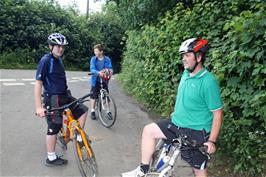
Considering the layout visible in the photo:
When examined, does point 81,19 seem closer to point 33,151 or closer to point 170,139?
point 33,151

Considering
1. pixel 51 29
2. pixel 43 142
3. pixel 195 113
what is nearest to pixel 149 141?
pixel 195 113

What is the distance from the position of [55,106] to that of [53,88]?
0.27 metres

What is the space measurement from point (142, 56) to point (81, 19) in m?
17.3

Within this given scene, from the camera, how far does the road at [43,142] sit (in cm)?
539

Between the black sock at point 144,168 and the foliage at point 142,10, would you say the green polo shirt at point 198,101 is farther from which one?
the foliage at point 142,10

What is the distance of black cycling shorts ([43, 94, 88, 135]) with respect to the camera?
17.0 feet

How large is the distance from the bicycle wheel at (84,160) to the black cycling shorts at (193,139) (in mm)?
1256

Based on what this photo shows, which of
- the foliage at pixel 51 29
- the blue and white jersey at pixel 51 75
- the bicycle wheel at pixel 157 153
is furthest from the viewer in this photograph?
the foliage at pixel 51 29

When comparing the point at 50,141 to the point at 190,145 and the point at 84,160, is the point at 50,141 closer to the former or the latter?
the point at 84,160

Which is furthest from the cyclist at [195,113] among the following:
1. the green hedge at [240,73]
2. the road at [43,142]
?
the road at [43,142]

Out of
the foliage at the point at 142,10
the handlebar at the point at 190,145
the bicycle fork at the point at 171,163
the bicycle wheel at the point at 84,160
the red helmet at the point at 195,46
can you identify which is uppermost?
the foliage at the point at 142,10

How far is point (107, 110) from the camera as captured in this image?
774cm

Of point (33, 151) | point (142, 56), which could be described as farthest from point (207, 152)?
point (142, 56)

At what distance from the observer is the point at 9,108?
891 cm
